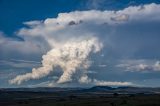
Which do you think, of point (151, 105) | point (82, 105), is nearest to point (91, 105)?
point (82, 105)

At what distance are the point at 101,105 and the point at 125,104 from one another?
12475 millimetres

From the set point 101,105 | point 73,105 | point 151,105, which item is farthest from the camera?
Result: point 73,105

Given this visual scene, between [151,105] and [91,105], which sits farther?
[91,105]

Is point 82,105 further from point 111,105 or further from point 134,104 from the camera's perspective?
point 134,104

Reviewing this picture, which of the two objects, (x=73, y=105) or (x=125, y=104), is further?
(x=73, y=105)

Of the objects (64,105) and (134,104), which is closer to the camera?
(134,104)

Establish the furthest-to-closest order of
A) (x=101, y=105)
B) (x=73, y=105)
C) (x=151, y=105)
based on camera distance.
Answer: (x=73, y=105)
(x=101, y=105)
(x=151, y=105)

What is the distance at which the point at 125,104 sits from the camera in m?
158

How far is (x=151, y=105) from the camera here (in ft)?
500

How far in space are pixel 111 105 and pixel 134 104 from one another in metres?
11.3

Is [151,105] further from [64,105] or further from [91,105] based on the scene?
[64,105]

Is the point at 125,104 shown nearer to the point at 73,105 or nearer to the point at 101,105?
the point at 101,105

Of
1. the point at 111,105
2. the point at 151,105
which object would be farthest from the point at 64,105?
the point at 151,105

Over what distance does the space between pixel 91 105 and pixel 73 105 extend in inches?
459
